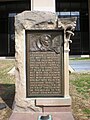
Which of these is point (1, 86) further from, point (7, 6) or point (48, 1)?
point (7, 6)

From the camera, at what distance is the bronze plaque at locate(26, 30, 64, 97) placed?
6.79m

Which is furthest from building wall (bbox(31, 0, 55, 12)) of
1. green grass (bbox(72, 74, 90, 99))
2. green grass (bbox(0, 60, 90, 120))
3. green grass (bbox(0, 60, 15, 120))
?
green grass (bbox(72, 74, 90, 99))

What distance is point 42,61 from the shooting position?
6820 mm

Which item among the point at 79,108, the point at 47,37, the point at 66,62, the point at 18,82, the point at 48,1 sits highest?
A: the point at 48,1

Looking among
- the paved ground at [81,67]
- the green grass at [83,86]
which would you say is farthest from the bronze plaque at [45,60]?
the paved ground at [81,67]

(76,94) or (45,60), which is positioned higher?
(45,60)

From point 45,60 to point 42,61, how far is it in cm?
7

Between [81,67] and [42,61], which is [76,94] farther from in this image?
[81,67]

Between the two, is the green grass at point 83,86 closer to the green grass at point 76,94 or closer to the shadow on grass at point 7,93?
the green grass at point 76,94

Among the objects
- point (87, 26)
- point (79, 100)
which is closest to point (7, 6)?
point (87, 26)

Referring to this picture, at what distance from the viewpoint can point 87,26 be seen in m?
28.8

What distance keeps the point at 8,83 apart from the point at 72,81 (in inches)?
86.0

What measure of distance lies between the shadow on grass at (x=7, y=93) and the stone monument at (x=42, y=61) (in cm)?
87

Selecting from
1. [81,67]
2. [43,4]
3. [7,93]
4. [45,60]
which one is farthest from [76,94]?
[43,4]
